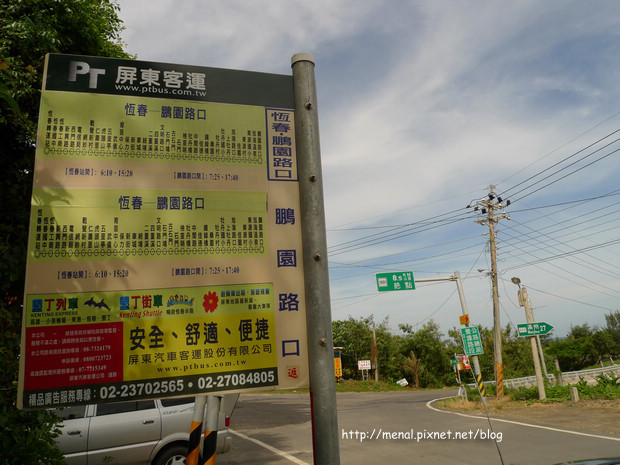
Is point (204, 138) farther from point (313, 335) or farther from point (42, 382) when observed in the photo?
point (42, 382)

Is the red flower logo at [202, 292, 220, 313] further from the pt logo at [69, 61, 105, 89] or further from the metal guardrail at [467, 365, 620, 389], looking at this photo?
the metal guardrail at [467, 365, 620, 389]

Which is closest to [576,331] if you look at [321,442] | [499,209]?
[499,209]

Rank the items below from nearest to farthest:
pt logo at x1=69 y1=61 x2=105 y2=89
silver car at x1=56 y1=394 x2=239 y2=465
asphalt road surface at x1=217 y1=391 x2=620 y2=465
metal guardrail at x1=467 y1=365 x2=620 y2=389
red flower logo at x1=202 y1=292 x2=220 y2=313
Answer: red flower logo at x1=202 y1=292 x2=220 y2=313 < pt logo at x1=69 y1=61 x2=105 y2=89 < silver car at x1=56 y1=394 x2=239 y2=465 < asphalt road surface at x1=217 y1=391 x2=620 y2=465 < metal guardrail at x1=467 y1=365 x2=620 y2=389

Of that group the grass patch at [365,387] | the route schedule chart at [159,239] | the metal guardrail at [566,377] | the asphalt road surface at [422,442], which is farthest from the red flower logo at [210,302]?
the grass patch at [365,387]

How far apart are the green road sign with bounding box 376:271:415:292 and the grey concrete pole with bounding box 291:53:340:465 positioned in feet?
45.9

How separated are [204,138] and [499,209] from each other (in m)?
24.8

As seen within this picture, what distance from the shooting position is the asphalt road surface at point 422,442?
8.68 m

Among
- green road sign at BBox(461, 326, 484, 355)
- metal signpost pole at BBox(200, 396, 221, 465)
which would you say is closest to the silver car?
metal signpost pole at BBox(200, 396, 221, 465)

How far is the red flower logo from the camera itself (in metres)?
1.92

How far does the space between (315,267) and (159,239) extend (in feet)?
2.50

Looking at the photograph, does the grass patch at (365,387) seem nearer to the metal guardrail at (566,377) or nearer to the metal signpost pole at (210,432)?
the metal guardrail at (566,377)

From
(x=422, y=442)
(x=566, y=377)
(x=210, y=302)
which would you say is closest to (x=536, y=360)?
(x=422, y=442)

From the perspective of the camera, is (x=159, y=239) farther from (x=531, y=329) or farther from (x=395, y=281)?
(x=531, y=329)

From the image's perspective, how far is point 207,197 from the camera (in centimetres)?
206
